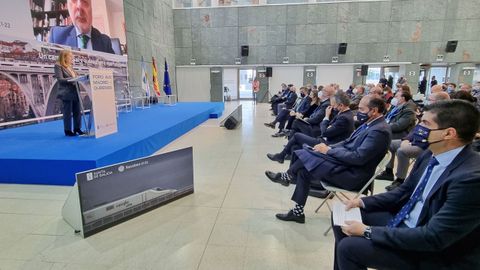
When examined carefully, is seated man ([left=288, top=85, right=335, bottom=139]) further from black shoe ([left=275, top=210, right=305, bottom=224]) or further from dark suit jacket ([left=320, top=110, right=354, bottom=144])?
black shoe ([left=275, top=210, right=305, bottom=224])

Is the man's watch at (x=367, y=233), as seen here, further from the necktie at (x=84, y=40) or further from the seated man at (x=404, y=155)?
the necktie at (x=84, y=40)

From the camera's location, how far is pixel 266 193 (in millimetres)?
3225

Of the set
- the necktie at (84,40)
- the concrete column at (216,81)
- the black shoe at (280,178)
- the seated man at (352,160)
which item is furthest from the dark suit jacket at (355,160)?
the concrete column at (216,81)

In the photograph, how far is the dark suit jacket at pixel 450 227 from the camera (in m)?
1.09

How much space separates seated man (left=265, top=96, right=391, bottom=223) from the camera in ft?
7.32

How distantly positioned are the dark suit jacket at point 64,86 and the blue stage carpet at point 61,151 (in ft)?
2.17

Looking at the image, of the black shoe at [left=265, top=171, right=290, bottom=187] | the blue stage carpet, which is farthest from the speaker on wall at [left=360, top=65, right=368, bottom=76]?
the black shoe at [left=265, top=171, right=290, bottom=187]

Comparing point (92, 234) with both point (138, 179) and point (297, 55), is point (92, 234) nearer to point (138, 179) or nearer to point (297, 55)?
point (138, 179)

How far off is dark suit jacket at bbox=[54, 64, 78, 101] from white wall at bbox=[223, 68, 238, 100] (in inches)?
457

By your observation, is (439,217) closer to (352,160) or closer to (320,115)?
A: (352,160)

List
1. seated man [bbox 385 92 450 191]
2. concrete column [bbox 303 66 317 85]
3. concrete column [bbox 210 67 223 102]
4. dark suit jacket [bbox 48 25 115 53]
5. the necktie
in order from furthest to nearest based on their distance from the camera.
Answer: concrete column [bbox 210 67 223 102] → concrete column [bbox 303 66 317 85] → the necktie → dark suit jacket [bbox 48 25 115 53] → seated man [bbox 385 92 450 191]

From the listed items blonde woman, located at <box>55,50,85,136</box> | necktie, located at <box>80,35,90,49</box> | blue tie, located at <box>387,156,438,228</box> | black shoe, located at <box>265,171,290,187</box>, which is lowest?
black shoe, located at <box>265,171,290,187</box>

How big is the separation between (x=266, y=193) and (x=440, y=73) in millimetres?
15687

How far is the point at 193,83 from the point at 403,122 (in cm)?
1305
